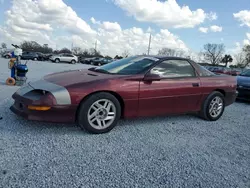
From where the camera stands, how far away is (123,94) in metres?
3.23

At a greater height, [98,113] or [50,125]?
[98,113]

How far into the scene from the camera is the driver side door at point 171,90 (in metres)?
3.45

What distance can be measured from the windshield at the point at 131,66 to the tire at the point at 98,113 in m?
0.62

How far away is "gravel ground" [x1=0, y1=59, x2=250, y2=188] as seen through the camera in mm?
2072

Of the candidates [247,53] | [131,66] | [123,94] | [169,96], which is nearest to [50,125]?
[123,94]

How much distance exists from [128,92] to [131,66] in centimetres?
66

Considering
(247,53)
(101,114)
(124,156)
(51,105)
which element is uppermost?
(247,53)

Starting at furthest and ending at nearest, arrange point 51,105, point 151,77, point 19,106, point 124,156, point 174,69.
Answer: point 174,69 → point 151,77 → point 19,106 → point 51,105 → point 124,156

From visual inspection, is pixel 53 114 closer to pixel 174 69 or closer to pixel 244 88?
pixel 174 69

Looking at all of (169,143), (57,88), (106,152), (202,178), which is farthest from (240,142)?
(57,88)

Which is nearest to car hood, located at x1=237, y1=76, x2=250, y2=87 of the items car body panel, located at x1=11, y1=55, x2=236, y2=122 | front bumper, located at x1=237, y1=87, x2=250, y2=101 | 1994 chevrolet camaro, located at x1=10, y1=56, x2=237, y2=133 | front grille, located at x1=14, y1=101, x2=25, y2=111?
front bumper, located at x1=237, y1=87, x2=250, y2=101

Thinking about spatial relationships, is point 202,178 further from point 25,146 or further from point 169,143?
point 25,146

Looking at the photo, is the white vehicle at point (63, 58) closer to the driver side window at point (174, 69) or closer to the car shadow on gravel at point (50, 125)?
the car shadow on gravel at point (50, 125)

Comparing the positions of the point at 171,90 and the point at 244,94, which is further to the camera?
the point at 244,94
